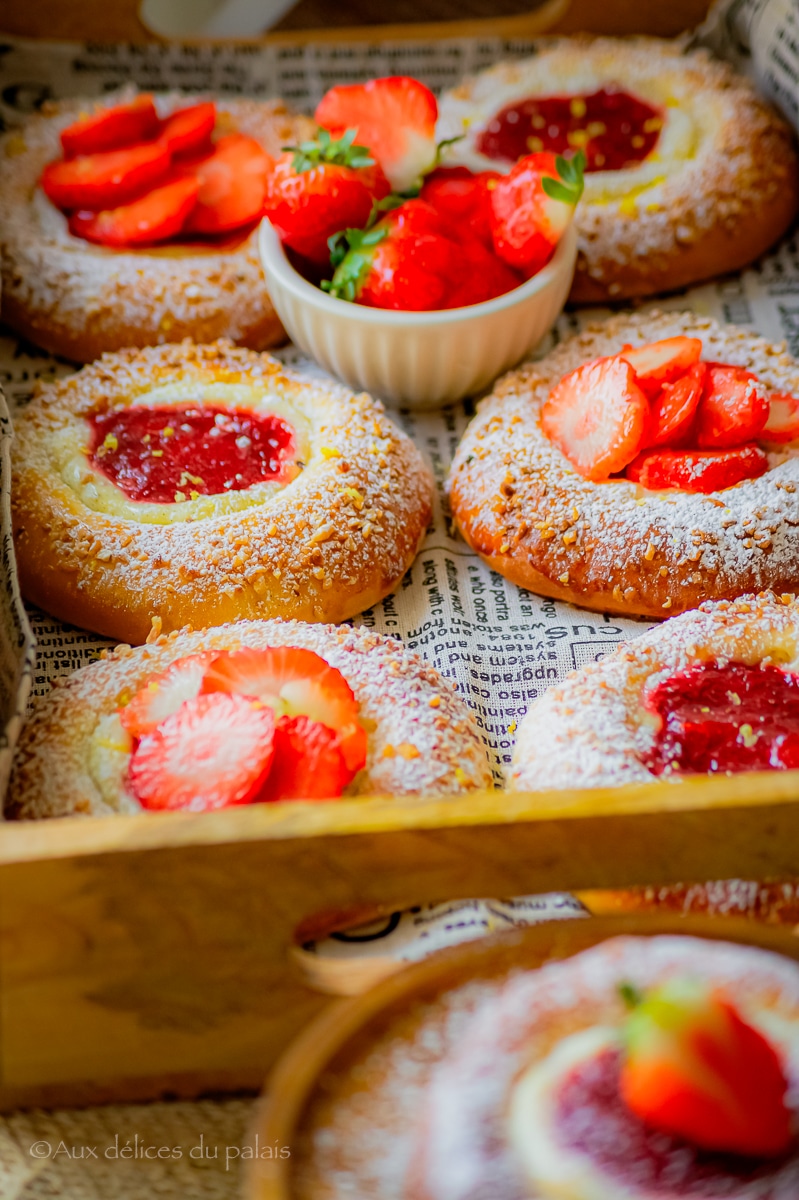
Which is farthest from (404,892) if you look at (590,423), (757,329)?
(757,329)

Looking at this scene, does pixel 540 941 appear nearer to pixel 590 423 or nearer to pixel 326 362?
pixel 590 423

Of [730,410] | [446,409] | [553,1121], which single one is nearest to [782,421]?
[730,410]

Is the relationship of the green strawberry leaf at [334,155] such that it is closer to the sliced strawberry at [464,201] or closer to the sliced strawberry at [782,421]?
the sliced strawberry at [464,201]

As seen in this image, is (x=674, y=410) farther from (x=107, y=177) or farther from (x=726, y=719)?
(x=107, y=177)

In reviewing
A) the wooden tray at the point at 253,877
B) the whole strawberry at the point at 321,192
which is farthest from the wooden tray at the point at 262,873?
the whole strawberry at the point at 321,192

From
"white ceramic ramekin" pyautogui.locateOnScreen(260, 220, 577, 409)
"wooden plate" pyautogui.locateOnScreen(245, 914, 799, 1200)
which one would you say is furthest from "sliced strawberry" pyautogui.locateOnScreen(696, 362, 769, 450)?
"wooden plate" pyautogui.locateOnScreen(245, 914, 799, 1200)

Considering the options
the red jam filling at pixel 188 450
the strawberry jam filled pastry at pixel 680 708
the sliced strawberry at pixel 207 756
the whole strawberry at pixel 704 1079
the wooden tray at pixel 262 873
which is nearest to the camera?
the whole strawberry at pixel 704 1079

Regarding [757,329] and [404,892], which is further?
[757,329]
